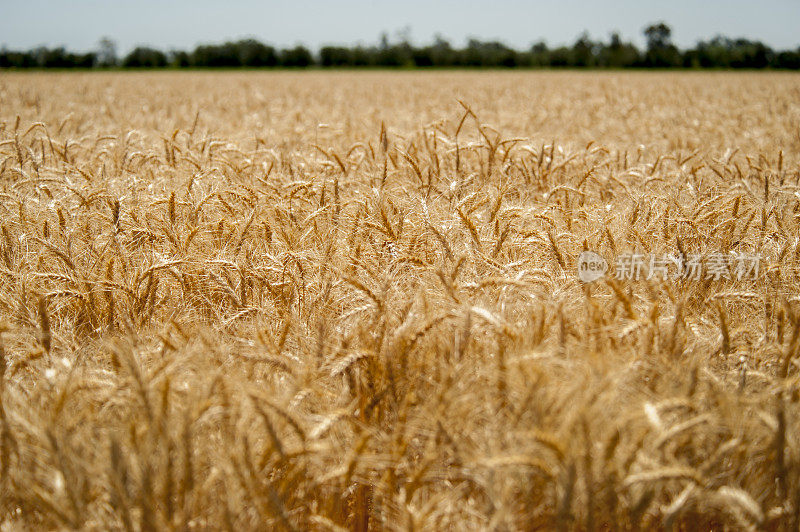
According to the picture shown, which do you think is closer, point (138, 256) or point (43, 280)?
point (43, 280)

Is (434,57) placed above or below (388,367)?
above

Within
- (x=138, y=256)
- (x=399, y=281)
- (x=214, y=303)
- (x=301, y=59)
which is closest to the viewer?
(x=399, y=281)

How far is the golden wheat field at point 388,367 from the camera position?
1117 millimetres

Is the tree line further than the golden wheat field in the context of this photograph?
Yes

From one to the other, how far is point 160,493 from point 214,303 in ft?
3.61

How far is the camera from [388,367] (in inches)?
58.1

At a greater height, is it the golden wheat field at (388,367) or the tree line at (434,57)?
the tree line at (434,57)

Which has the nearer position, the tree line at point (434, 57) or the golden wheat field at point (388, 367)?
the golden wheat field at point (388, 367)

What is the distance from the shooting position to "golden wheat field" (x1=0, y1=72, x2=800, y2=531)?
1117 mm

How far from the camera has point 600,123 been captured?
697cm

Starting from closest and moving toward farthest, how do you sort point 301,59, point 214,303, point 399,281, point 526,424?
point 526,424 < point 399,281 < point 214,303 < point 301,59

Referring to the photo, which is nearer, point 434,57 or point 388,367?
point 388,367

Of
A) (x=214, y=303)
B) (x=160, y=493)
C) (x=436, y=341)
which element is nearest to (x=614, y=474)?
(x=436, y=341)

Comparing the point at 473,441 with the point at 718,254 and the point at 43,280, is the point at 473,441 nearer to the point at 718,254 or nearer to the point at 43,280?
the point at 718,254
